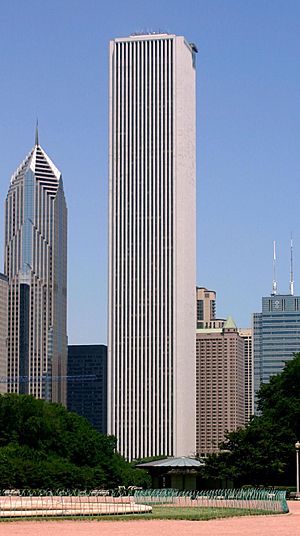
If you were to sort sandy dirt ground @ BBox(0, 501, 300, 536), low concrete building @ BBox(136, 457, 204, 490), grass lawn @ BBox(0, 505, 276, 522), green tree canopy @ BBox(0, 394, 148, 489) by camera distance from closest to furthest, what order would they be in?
sandy dirt ground @ BBox(0, 501, 300, 536) → grass lawn @ BBox(0, 505, 276, 522) → green tree canopy @ BBox(0, 394, 148, 489) → low concrete building @ BBox(136, 457, 204, 490)

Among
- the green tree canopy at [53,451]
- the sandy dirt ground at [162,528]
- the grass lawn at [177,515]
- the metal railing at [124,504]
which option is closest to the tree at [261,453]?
the green tree canopy at [53,451]

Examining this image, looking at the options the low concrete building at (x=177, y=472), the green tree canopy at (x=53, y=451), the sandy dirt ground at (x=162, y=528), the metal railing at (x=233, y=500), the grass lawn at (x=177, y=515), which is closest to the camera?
the sandy dirt ground at (x=162, y=528)

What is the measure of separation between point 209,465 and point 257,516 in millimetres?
35437

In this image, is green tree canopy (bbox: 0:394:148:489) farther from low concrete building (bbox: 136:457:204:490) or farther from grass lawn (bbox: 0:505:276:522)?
grass lawn (bbox: 0:505:276:522)

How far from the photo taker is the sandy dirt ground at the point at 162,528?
4247cm

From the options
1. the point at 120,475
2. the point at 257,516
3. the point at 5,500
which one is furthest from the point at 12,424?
the point at 257,516

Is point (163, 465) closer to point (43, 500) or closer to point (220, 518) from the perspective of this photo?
point (43, 500)

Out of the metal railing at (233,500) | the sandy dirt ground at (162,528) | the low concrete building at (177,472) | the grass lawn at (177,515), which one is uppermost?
the sandy dirt ground at (162,528)

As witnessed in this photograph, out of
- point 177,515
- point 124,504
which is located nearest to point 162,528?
point 177,515

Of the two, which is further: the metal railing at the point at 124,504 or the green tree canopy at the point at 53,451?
the green tree canopy at the point at 53,451

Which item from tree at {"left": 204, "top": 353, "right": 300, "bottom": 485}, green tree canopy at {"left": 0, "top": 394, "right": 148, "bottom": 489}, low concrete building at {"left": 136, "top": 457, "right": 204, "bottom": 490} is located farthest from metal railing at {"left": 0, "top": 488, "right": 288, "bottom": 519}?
green tree canopy at {"left": 0, "top": 394, "right": 148, "bottom": 489}

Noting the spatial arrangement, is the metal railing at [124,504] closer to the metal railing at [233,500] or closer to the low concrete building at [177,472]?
the metal railing at [233,500]

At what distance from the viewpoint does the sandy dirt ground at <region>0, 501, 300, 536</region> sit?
4247 cm

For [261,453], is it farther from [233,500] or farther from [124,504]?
[124,504]
